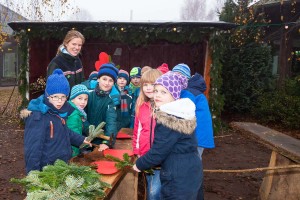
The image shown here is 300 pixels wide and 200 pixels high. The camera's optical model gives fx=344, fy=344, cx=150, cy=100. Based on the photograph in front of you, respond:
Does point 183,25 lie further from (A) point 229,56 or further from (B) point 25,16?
(B) point 25,16

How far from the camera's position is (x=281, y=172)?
4684mm

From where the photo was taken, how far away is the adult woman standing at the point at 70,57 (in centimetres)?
448

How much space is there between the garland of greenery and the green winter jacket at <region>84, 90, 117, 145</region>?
556 cm

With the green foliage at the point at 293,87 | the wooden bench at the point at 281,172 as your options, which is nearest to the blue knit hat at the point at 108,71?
the wooden bench at the point at 281,172

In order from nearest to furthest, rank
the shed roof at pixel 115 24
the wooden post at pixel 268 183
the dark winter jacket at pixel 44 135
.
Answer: the dark winter jacket at pixel 44 135 < the wooden post at pixel 268 183 < the shed roof at pixel 115 24

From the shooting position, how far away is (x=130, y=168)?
2861 millimetres

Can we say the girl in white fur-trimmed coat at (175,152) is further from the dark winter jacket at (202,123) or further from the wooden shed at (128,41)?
the wooden shed at (128,41)

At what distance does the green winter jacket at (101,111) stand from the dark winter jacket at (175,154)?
116 cm

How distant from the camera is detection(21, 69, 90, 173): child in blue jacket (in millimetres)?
2723

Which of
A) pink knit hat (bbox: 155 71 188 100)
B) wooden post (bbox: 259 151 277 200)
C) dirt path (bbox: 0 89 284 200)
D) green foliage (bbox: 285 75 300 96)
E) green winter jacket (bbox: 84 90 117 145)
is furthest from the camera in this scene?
green foliage (bbox: 285 75 300 96)

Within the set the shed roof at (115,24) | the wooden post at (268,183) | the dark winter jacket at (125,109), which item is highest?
the shed roof at (115,24)

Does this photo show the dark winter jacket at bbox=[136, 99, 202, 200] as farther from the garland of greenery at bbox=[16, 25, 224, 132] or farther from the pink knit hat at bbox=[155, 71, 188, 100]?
the garland of greenery at bbox=[16, 25, 224, 132]

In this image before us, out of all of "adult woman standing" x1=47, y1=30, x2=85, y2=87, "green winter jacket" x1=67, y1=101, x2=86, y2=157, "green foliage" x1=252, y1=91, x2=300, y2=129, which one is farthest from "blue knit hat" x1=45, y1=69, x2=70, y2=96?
"green foliage" x1=252, y1=91, x2=300, y2=129

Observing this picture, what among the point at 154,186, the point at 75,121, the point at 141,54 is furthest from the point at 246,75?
the point at 75,121
